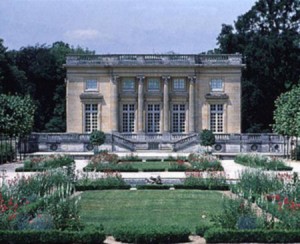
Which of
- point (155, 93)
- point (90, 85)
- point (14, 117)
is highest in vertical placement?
point (90, 85)

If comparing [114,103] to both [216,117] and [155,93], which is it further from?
[216,117]

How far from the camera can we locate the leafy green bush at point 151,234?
53.5 feet

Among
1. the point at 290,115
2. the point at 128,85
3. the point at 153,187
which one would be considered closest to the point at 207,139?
the point at 290,115

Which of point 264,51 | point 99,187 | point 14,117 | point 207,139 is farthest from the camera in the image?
point 264,51

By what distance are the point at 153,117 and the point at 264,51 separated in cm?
1323

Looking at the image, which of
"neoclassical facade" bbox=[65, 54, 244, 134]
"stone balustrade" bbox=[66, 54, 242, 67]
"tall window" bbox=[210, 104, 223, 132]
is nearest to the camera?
"stone balustrade" bbox=[66, 54, 242, 67]

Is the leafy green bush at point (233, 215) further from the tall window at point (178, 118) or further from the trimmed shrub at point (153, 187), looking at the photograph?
the tall window at point (178, 118)

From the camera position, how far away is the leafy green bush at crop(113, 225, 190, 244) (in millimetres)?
16297

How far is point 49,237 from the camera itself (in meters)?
16.0

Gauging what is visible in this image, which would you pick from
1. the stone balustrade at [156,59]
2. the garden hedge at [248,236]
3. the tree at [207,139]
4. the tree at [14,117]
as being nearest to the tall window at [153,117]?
the stone balustrade at [156,59]

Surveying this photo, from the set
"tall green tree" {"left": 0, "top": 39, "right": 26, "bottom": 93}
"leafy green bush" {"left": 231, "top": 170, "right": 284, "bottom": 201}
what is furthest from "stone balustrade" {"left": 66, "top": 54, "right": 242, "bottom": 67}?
"leafy green bush" {"left": 231, "top": 170, "right": 284, "bottom": 201}

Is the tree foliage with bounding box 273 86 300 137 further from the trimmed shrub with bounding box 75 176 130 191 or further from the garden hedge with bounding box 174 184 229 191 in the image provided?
the trimmed shrub with bounding box 75 176 130 191

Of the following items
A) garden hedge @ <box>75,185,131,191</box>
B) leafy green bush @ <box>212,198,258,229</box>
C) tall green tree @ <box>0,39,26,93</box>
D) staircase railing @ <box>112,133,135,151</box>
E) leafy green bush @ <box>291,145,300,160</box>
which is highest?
tall green tree @ <box>0,39,26,93</box>

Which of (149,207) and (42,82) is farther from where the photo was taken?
(42,82)
